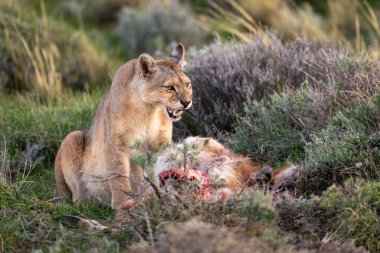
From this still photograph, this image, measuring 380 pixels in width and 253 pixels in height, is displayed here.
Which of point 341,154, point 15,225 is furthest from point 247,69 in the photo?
point 15,225

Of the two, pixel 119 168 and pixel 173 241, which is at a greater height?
pixel 173 241

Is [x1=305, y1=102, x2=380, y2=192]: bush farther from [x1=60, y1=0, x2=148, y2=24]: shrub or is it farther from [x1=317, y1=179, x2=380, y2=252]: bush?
[x1=60, y1=0, x2=148, y2=24]: shrub

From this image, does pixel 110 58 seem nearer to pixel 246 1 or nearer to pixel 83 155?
pixel 246 1

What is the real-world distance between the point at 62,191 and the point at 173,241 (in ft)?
10.3

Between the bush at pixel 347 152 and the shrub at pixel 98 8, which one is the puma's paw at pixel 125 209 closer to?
the bush at pixel 347 152

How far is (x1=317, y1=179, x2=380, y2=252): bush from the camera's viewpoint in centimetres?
468

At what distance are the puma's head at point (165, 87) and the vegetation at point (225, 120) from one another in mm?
984

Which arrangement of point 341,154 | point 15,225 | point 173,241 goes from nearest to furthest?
point 173,241
point 15,225
point 341,154

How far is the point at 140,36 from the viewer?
13.4 m

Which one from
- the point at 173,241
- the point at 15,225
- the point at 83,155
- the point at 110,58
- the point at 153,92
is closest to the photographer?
the point at 173,241

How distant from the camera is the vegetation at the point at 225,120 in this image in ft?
15.3

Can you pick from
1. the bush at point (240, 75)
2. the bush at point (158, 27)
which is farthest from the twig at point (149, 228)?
the bush at point (158, 27)

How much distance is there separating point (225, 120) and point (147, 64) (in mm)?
1928

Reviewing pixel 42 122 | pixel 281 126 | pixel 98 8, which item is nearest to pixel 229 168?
pixel 281 126
